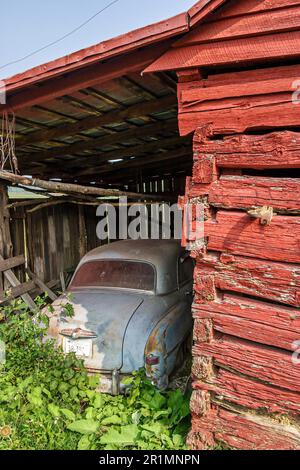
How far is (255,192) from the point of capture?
262 cm

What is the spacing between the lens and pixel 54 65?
3064 millimetres

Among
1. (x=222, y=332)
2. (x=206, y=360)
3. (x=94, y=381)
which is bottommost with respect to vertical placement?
(x=94, y=381)

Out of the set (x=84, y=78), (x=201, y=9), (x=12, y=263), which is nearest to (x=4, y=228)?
(x=12, y=263)

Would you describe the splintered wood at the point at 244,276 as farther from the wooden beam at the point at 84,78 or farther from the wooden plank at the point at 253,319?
the wooden beam at the point at 84,78

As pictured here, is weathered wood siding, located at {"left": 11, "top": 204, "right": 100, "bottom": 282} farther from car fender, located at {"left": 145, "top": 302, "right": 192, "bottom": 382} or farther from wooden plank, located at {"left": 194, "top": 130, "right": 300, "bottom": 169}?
wooden plank, located at {"left": 194, "top": 130, "right": 300, "bottom": 169}

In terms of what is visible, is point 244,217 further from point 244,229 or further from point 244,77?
point 244,77

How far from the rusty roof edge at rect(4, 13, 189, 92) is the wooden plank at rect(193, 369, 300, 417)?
2.76 meters

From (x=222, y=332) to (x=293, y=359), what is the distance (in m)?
0.55

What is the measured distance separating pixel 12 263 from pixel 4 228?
695mm

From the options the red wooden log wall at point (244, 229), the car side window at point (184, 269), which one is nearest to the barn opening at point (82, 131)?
the red wooden log wall at point (244, 229)

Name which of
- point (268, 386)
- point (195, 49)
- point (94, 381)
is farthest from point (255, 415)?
point (195, 49)

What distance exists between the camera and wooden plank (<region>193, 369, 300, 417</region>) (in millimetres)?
2559

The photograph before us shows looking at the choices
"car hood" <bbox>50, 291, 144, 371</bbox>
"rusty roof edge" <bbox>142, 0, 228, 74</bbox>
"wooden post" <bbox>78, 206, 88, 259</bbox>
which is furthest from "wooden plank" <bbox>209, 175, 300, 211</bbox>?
"wooden post" <bbox>78, 206, 88, 259</bbox>

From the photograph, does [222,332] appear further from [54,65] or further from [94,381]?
[54,65]
